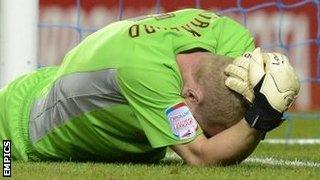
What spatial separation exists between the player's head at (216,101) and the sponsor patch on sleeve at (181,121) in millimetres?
89

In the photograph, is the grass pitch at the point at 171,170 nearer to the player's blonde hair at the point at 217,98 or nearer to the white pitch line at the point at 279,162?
the white pitch line at the point at 279,162

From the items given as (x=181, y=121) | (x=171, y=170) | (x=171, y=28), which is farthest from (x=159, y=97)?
(x=171, y=28)

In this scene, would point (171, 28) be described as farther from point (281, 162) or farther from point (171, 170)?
point (281, 162)

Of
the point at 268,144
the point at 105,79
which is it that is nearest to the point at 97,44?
the point at 105,79

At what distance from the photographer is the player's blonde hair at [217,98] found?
406 centimetres

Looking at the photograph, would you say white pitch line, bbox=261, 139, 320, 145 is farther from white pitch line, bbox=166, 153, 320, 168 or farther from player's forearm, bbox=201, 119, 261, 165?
player's forearm, bbox=201, 119, 261, 165

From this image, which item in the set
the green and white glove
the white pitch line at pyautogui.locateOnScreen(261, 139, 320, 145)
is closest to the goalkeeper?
the green and white glove

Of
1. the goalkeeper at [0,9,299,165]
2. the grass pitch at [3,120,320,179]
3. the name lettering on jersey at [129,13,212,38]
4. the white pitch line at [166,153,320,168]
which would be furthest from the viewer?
the white pitch line at [166,153,320,168]

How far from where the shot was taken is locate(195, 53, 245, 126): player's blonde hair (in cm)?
406

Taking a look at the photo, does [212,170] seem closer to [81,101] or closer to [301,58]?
[81,101]

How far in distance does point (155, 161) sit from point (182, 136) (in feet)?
1.90

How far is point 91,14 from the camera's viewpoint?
9.66 metres

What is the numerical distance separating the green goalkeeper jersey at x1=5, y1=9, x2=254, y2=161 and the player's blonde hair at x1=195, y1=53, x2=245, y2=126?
84 mm

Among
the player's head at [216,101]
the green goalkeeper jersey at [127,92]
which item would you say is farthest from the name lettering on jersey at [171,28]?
the player's head at [216,101]
